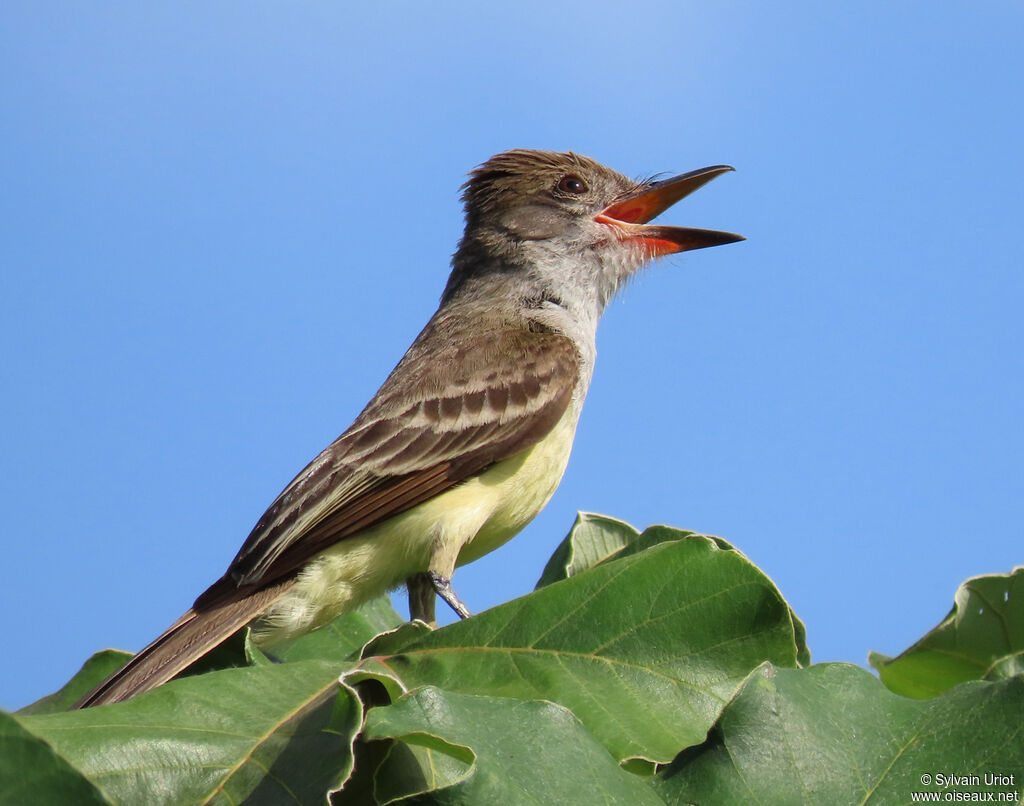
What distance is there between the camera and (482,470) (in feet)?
16.7

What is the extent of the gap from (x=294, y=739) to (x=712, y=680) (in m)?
0.99

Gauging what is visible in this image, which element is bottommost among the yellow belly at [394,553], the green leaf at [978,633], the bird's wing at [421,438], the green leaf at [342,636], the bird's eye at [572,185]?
the green leaf at [978,633]

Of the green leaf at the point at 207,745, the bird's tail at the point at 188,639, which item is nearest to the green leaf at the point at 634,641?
the green leaf at the point at 207,745

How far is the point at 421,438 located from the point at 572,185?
2648mm

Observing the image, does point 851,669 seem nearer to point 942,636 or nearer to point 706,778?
point 706,778

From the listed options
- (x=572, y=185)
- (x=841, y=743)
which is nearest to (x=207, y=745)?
(x=841, y=743)

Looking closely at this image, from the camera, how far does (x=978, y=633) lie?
3.30 m

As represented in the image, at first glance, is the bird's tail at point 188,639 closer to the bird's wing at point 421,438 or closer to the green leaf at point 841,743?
the bird's wing at point 421,438

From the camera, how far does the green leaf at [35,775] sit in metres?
1.80

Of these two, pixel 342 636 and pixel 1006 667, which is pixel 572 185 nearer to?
pixel 342 636

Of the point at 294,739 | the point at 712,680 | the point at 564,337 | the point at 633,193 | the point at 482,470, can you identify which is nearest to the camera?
the point at 294,739

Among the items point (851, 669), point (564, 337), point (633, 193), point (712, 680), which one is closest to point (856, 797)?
point (851, 669)

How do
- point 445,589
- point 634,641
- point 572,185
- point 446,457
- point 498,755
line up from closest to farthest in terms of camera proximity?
1. point 498,755
2. point 634,641
3. point 445,589
4. point 446,457
5. point 572,185

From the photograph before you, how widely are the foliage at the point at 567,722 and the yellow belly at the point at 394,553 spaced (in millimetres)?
2050
